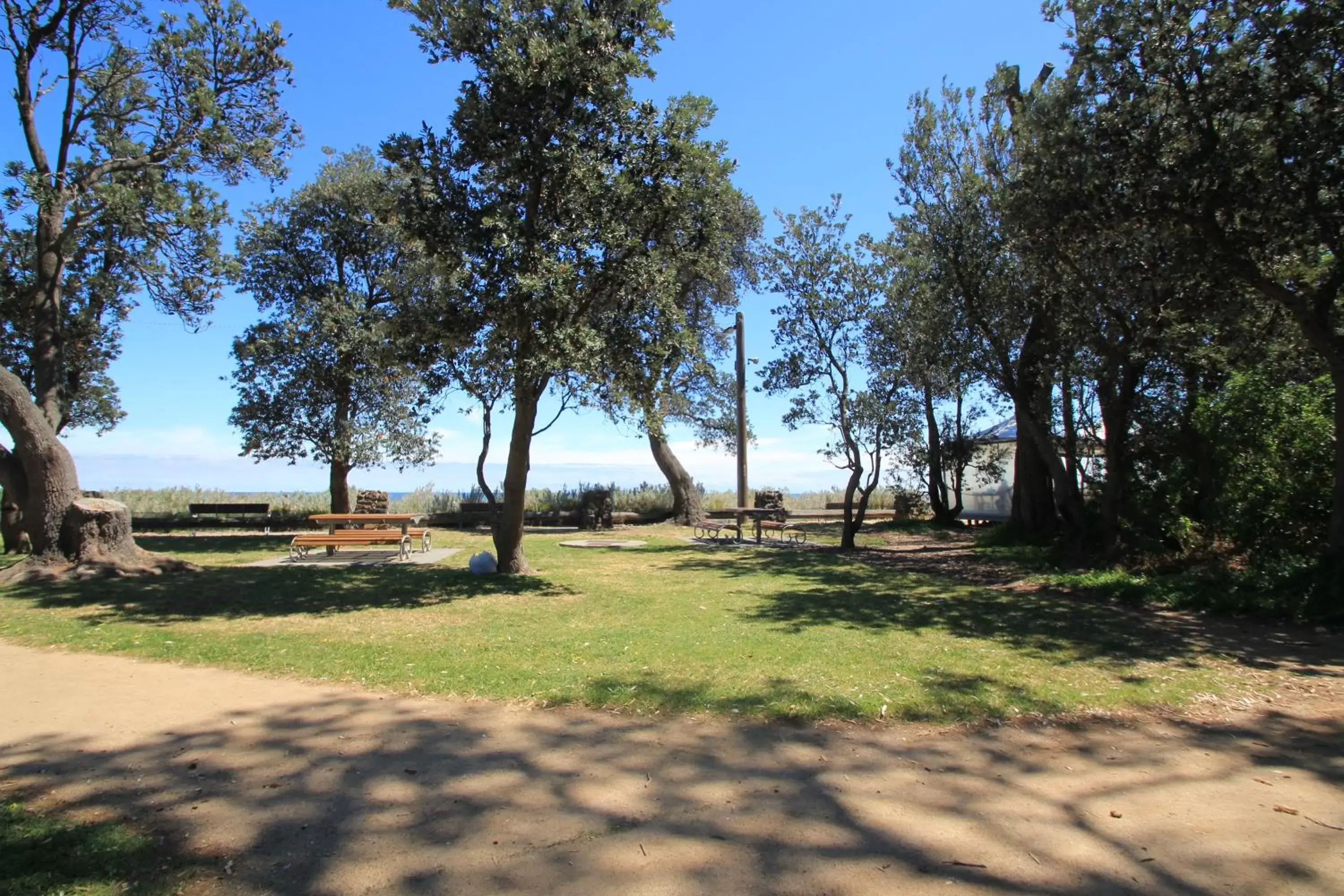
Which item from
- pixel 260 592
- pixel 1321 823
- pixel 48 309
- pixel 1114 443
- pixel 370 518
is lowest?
pixel 1321 823

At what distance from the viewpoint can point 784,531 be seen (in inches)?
925

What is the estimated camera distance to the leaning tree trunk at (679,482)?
84.1 feet

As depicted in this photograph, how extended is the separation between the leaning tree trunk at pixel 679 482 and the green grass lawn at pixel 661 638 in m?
13.1

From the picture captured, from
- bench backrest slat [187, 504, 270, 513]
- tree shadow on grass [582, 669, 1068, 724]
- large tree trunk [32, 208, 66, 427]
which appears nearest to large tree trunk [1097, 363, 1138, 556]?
tree shadow on grass [582, 669, 1068, 724]

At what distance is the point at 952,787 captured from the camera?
12.9 feet

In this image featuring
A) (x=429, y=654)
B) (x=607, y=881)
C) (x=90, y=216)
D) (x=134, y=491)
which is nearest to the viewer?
(x=607, y=881)

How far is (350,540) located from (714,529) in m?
11.6

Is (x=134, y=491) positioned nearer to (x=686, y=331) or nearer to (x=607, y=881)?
(x=686, y=331)

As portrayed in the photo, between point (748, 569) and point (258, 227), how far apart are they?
15.0 meters

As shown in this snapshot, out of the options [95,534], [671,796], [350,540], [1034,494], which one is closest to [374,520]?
[350,540]

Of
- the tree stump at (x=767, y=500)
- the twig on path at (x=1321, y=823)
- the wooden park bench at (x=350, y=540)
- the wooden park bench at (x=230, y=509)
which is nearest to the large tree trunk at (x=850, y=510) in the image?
the tree stump at (x=767, y=500)

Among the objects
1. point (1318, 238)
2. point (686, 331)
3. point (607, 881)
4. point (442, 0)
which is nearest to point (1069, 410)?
point (1318, 238)

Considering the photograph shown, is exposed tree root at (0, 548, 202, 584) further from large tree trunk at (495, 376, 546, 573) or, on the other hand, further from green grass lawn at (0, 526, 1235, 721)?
large tree trunk at (495, 376, 546, 573)

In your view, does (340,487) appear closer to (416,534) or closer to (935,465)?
(416,534)
